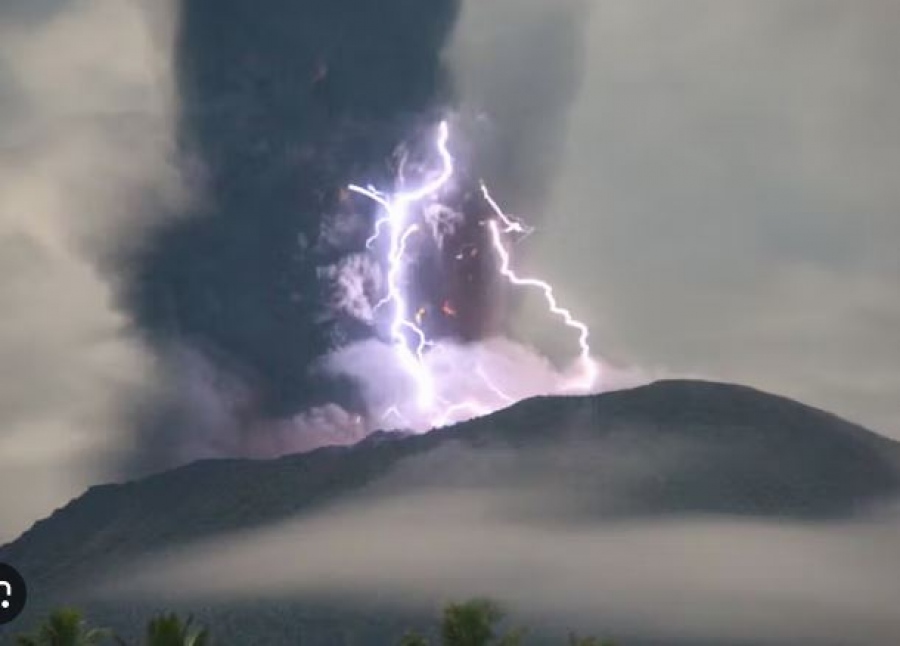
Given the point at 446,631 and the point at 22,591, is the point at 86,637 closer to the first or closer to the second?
the point at 446,631

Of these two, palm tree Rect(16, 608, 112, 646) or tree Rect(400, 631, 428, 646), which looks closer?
palm tree Rect(16, 608, 112, 646)

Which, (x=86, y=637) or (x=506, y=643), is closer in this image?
(x=86, y=637)

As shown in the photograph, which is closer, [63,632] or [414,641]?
[63,632]

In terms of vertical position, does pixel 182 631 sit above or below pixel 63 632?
below

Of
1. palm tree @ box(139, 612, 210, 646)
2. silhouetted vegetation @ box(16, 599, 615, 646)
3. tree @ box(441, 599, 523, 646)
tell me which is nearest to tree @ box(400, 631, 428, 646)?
silhouetted vegetation @ box(16, 599, 615, 646)

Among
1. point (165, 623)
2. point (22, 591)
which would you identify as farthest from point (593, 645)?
point (22, 591)

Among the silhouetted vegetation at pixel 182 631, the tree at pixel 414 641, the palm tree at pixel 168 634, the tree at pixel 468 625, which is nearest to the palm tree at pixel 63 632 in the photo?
the silhouetted vegetation at pixel 182 631

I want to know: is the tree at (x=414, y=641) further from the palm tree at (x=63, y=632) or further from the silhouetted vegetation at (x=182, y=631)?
the palm tree at (x=63, y=632)

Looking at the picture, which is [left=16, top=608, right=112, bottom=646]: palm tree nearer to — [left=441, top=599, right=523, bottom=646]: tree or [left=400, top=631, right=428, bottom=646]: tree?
[left=441, top=599, right=523, bottom=646]: tree

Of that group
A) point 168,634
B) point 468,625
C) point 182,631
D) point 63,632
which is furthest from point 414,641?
point 63,632

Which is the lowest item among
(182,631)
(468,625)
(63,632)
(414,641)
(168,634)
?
(168,634)

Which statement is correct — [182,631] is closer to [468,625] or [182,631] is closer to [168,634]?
[168,634]
